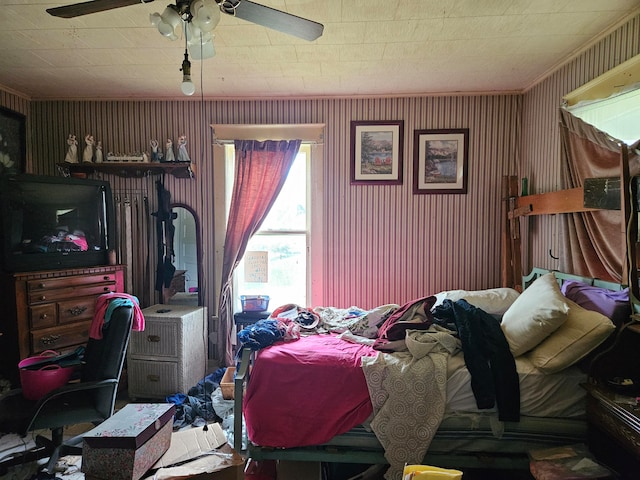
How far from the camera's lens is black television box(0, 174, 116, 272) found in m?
2.55

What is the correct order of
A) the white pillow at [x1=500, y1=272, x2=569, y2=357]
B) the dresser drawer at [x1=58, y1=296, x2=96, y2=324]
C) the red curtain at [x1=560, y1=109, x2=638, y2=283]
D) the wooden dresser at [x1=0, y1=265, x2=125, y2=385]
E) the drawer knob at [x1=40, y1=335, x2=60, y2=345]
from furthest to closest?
the dresser drawer at [x1=58, y1=296, x2=96, y2=324] → the drawer knob at [x1=40, y1=335, x2=60, y2=345] → the wooden dresser at [x1=0, y1=265, x2=125, y2=385] → the red curtain at [x1=560, y1=109, x2=638, y2=283] → the white pillow at [x1=500, y1=272, x2=569, y2=357]

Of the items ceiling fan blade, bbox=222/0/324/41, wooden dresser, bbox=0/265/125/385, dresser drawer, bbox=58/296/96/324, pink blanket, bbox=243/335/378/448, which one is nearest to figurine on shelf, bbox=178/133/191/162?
wooden dresser, bbox=0/265/125/385

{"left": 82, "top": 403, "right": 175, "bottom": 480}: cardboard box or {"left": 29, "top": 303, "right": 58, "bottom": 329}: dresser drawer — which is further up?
{"left": 29, "top": 303, "right": 58, "bottom": 329}: dresser drawer

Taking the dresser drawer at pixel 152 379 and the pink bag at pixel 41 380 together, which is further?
the dresser drawer at pixel 152 379

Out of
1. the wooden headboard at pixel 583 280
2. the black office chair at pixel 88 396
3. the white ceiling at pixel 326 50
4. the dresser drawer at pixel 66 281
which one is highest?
the white ceiling at pixel 326 50

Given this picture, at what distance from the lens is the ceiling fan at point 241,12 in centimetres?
141

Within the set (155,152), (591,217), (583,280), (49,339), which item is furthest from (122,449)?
(591,217)

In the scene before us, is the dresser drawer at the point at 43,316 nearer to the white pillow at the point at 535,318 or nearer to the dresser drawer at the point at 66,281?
the dresser drawer at the point at 66,281

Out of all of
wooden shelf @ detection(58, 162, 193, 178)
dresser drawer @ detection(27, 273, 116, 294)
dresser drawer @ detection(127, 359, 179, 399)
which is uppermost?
wooden shelf @ detection(58, 162, 193, 178)

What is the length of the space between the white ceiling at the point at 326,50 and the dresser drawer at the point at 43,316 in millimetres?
1860

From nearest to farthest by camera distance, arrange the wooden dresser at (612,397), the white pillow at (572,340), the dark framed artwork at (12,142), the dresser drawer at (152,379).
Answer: the wooden dresser at (612,397) < the white pillow at (572,340) < the dresser drawer at (152,379) < the dark framed artwork at (12,142)

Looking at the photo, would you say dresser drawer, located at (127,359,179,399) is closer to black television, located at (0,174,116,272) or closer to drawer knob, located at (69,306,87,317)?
drawer knob, located at (69,306,87,317)

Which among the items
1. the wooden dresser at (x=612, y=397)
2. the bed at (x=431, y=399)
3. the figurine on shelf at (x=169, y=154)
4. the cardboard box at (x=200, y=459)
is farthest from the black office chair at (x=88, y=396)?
the wooden dresser at (x=612, y=397)

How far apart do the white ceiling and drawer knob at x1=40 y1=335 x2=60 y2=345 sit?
6.87ft
